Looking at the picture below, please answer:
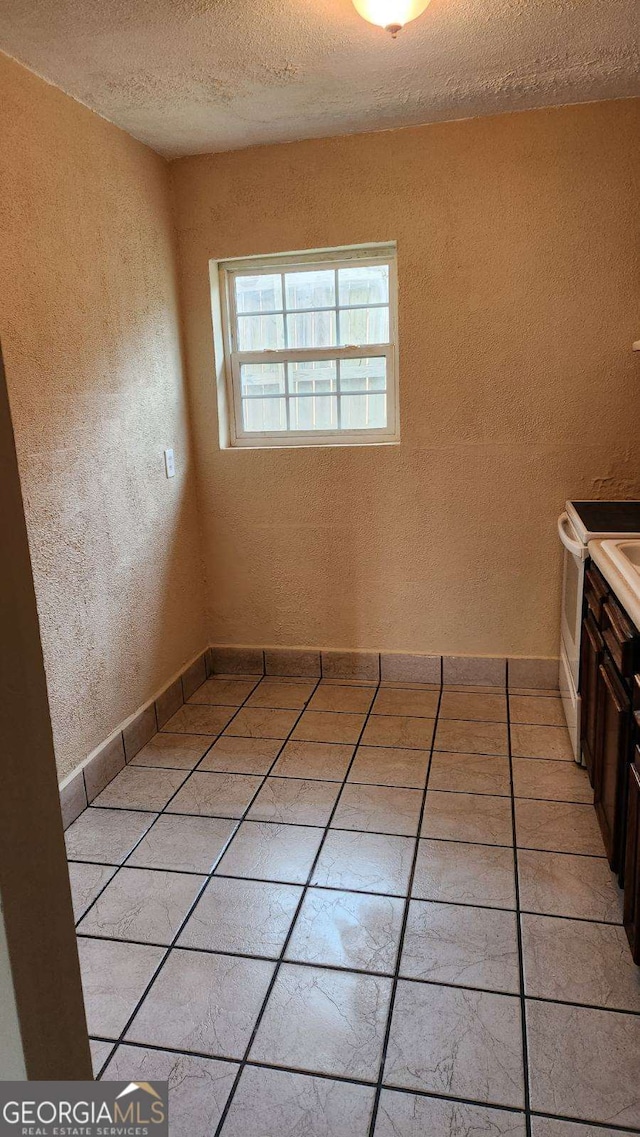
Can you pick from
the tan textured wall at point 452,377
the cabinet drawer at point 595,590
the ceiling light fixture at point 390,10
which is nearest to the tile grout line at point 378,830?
the cabinet drawer at point 595,590

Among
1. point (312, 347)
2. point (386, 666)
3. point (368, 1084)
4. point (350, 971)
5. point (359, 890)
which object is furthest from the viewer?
point (386, 666)

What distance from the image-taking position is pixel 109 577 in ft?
8.95

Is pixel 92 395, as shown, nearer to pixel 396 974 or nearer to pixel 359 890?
pixel 359 890

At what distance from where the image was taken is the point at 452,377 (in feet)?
10.2

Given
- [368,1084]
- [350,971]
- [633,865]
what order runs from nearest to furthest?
[368,1084]
[633,865]
[350,971]

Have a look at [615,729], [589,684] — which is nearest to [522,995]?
[615,729]

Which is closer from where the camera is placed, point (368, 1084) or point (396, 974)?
point (368, 1084)

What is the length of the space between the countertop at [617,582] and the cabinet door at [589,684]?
21 cm

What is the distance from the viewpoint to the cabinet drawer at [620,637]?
1687 millimetres

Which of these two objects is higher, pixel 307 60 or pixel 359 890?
pixel 307 60

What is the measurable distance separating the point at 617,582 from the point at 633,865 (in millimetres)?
689

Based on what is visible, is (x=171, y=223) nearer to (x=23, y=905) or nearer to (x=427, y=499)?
(x=427, y=499)

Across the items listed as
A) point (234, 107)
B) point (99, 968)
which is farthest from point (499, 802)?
point (234, 107)

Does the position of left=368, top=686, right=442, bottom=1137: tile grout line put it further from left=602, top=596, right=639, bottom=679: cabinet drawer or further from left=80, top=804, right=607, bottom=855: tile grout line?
left=602, top=596, right=639, bottom=679: cabinet drawer
